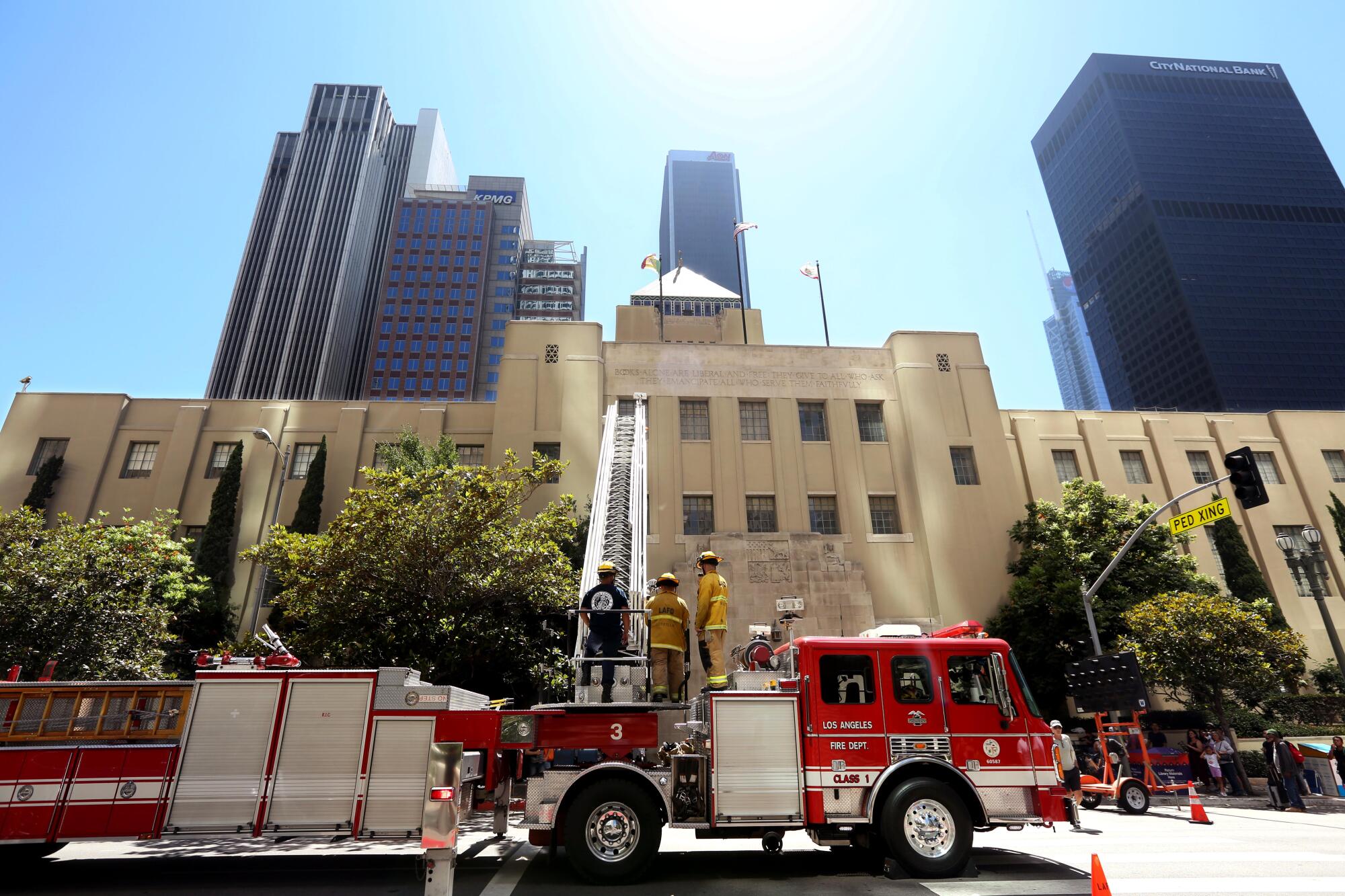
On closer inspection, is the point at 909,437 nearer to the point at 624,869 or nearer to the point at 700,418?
the point at 700,418

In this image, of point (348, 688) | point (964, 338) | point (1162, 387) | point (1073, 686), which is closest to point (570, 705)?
point (348, 688)

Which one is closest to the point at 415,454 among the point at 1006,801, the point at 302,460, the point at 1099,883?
the point at 302,460

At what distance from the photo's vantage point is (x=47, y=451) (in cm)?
3072

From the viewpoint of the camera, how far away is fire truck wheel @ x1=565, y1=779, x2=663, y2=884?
7758 millimetres

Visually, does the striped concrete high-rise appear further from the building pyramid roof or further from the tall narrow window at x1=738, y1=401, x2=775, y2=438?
the tall narrow window at x1=738, y1=401, x2=775, y2=438

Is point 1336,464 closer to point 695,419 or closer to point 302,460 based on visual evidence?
point 695,419

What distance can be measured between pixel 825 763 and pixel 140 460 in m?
35.6

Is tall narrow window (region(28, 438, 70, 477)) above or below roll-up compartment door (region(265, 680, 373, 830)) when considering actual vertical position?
above

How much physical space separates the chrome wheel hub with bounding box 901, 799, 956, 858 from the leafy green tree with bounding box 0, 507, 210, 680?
783 inches

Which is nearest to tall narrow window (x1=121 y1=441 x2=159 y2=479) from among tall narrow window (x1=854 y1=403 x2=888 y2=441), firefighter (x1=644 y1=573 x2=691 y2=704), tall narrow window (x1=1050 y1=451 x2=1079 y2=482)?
firefighter (x1=644 y1=573 x2=691 y2=704)

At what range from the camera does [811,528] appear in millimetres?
29406

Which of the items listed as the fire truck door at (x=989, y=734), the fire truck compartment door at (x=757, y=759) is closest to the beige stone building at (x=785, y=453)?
the fire truck door at (x=989, y=734)

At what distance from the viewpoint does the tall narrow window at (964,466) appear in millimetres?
30266

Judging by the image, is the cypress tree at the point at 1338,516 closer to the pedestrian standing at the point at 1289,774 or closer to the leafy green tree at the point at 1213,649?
the leafy green tree at the point at 1213,649
